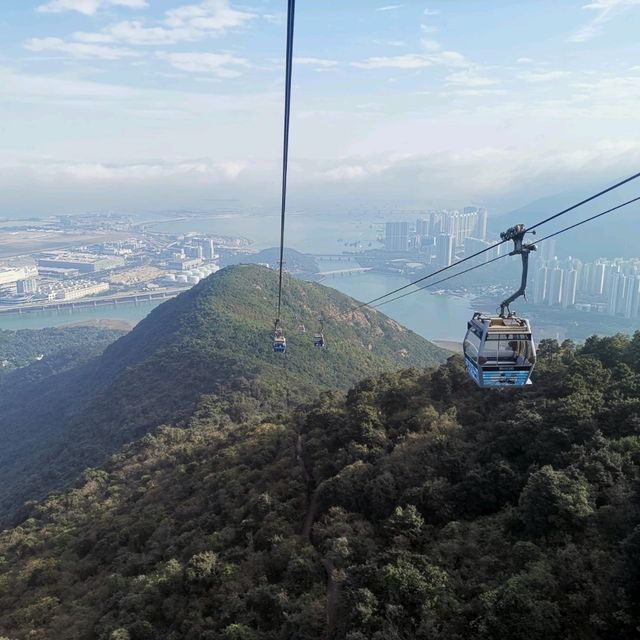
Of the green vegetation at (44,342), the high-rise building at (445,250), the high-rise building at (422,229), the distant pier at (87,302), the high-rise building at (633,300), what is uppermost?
the high-rise building at (422,229)

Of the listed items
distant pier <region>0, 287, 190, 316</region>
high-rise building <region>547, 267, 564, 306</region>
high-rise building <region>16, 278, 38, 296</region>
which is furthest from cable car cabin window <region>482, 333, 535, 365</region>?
high-rise building <region>16, 278, 38, 296</region>

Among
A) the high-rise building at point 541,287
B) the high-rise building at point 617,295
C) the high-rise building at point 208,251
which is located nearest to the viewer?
the high-rise building at point 617,295

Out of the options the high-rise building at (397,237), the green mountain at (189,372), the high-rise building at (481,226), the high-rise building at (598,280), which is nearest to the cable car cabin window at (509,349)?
the green mountain at (189,372)

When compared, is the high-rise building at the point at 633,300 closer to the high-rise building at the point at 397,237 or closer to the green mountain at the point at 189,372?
the green mountain at the point at 189,372

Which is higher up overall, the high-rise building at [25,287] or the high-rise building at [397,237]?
the high-rise building at [397,237]

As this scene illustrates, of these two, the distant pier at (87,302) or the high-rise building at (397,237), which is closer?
the distant pier at (87,302)

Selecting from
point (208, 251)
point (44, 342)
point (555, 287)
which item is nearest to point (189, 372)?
point (44, 342)

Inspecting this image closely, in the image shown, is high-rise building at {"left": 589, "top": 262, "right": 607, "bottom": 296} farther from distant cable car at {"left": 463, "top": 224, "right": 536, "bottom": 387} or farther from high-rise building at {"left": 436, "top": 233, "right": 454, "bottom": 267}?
distant cable car at {"left": 463, "top": 224, "right": 536, "bottom": 387}

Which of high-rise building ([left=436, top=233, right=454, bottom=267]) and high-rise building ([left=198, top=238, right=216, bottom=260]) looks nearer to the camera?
high-rise building ([left=436, top=233, right=454, bottom=267])
